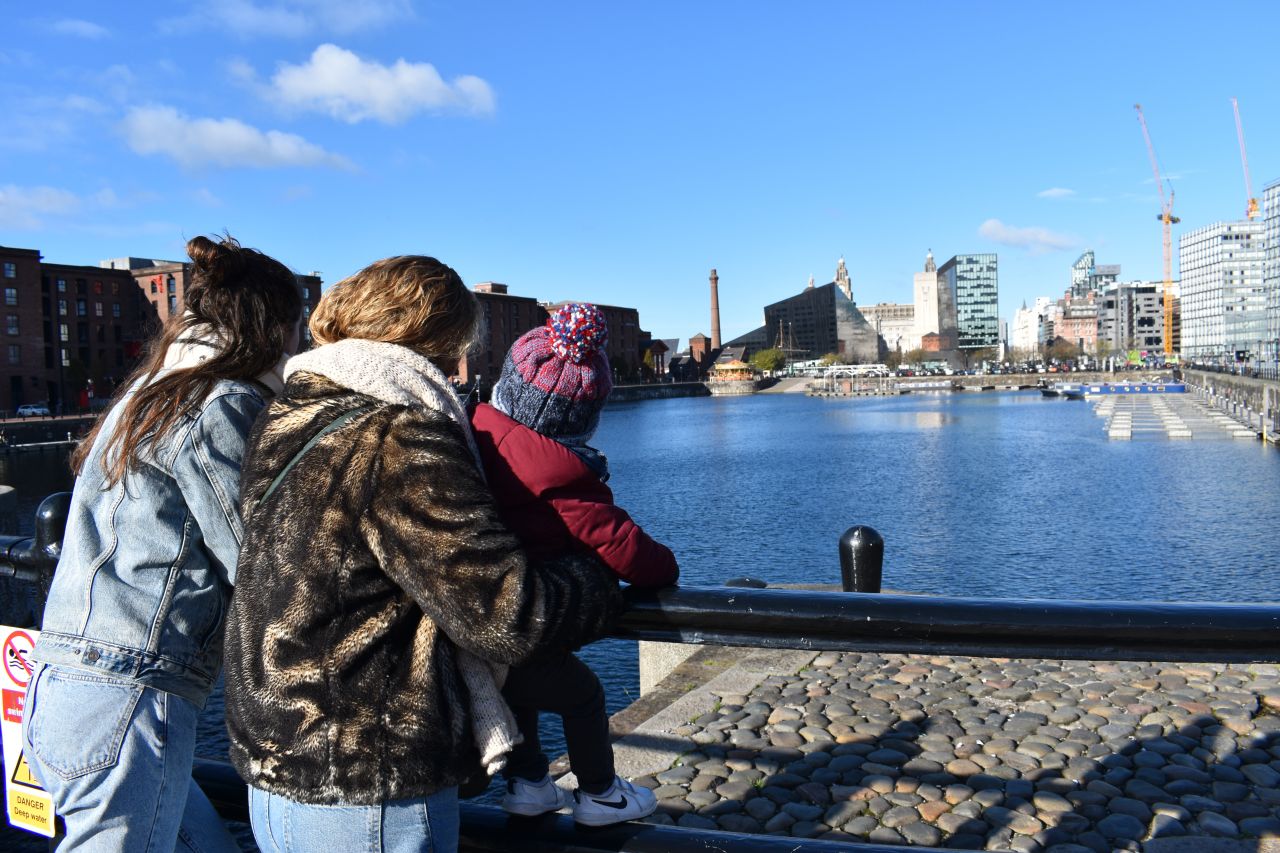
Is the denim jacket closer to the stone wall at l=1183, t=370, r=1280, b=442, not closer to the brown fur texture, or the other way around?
the brown fur texture

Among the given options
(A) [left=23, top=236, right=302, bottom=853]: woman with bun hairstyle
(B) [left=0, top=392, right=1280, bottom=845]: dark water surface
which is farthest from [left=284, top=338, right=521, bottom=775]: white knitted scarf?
(B) [left=0, top=392, right=1280, bottom=845]: dark water surface

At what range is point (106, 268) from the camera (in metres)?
80.6

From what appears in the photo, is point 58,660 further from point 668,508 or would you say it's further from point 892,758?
point 668,508

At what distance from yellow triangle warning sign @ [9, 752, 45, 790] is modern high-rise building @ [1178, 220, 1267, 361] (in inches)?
5970

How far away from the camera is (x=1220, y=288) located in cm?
16062

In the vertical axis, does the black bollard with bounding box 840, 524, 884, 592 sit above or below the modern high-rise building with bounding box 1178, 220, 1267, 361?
below

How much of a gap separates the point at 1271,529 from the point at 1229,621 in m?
26.0

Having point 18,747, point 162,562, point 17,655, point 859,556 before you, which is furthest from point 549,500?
point 859,556

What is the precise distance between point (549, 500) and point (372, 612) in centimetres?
40

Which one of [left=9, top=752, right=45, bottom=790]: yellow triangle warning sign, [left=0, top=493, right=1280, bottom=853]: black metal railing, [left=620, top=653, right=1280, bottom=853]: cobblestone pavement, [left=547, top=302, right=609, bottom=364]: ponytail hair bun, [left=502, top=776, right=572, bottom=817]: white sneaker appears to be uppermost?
[left=547, top=302, right=609, bottom=364]: ponytail hair bun

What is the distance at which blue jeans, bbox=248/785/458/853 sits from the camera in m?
1.57

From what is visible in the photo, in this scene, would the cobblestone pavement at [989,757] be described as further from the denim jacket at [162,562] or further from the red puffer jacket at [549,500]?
the denim jacket at [162,562]

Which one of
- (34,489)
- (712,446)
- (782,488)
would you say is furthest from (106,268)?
(782,488)

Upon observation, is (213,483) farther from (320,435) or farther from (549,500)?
(549,500)
